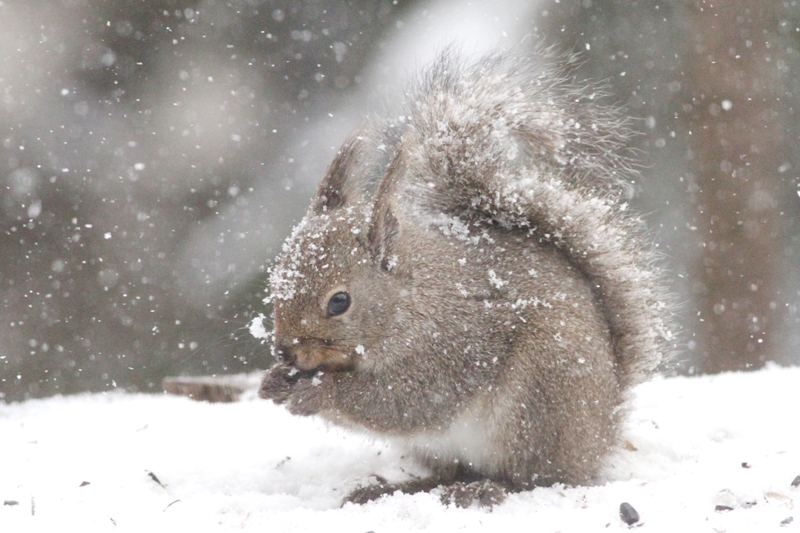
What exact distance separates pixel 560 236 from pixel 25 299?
10.9 feet

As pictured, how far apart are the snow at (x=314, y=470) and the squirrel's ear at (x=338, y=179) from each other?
2.36 feet

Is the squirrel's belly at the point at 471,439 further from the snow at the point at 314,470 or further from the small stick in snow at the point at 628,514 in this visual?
the small stick in snow at the point at 628,514

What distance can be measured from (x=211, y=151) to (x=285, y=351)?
103 inches

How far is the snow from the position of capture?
5.32 feet

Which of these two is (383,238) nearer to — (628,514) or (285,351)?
(285,351)

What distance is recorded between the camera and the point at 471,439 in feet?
6.62

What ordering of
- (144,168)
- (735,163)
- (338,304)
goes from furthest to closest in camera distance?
1. (144,168)
2. (735,163)
3. (338,304)

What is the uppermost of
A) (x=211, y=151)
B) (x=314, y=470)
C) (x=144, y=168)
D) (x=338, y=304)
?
(x=211, y=151)

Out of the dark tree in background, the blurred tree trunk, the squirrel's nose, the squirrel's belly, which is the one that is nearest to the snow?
the squirrel's belly

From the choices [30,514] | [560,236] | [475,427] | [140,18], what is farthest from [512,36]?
[30,514]

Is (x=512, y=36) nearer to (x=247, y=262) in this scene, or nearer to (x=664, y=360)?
(x=247, y=262)

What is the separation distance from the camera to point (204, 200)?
166 inches

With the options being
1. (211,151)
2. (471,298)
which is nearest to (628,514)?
(471,298)

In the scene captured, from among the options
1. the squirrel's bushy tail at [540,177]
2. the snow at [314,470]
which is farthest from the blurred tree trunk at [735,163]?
the squirrel's bushy tail at [540,177]
